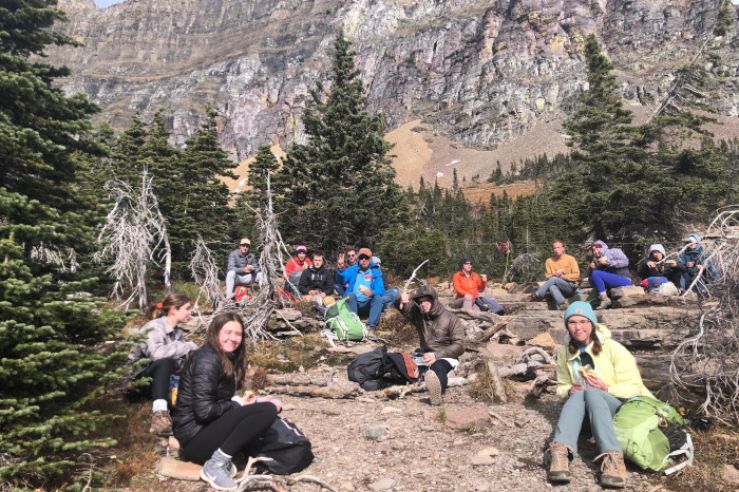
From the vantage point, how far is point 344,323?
28.3 ft

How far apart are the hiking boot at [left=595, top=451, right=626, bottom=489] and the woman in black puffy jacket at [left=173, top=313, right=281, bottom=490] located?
99.2 inches

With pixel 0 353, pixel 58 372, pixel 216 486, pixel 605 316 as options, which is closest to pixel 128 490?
pixel 216 486

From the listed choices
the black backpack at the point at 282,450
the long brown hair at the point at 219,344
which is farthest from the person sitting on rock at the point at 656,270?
the long brown hair at the point at 219,344

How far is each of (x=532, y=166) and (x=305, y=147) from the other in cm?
11563

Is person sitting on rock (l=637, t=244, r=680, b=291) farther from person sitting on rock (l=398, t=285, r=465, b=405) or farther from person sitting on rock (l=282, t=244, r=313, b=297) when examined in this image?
person sitting on rock (l=282, t=244, r=313, b=297)

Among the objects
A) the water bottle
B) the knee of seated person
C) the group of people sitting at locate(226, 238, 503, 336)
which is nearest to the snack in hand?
the knee of seated person

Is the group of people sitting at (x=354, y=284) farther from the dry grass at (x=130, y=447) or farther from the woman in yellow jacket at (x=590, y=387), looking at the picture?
the woman in yellow jacket at (x=590, y=387)

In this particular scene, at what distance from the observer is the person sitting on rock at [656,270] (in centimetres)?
871

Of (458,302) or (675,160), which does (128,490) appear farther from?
(675,160)

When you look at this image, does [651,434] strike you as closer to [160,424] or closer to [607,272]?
[160,424]

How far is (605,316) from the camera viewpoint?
26.2 feet

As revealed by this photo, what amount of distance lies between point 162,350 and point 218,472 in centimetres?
169

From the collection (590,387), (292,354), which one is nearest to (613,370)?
(590,387)

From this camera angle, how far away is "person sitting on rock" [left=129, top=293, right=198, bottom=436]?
4.65 m
